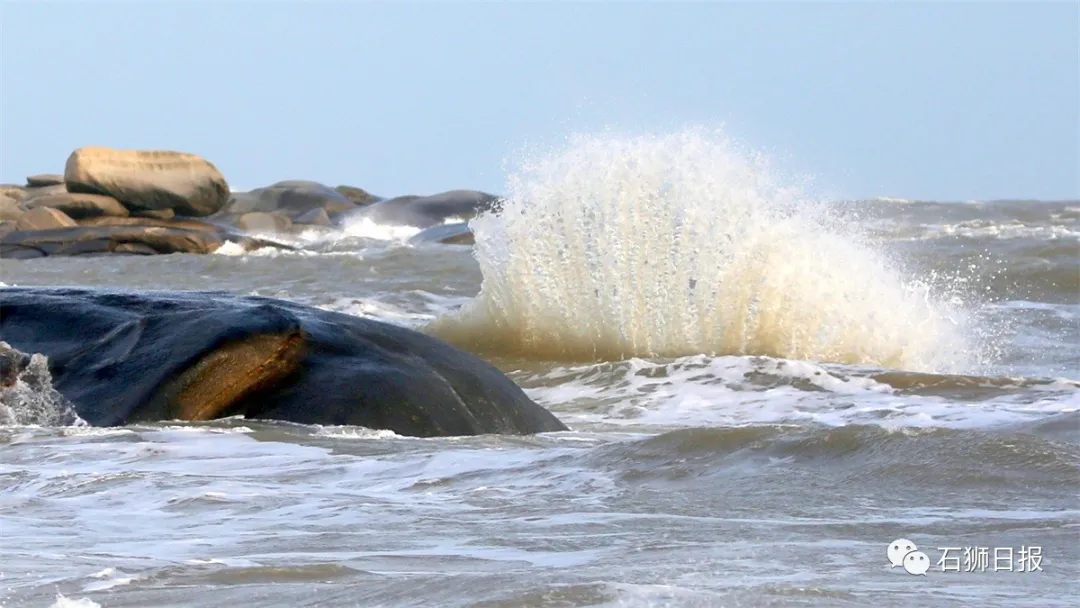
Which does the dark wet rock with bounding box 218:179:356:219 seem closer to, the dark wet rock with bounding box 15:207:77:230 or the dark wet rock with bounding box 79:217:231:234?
the dark wet rock with bounding box 79:217:231:234

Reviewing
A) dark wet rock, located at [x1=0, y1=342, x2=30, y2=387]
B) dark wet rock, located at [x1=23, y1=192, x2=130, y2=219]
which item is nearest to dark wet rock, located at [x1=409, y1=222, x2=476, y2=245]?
dark wet rock, located at [x1=23, y1=192, x2=130, y2=219]

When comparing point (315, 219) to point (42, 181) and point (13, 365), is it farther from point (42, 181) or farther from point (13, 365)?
point (13, 365)

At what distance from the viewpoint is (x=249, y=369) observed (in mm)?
5203

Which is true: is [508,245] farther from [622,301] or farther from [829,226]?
[829,226]

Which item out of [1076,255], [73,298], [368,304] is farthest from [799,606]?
[1076,255]

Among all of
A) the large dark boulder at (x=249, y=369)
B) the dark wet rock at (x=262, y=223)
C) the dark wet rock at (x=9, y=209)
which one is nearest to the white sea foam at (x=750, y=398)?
the large dark boulder at (x=249, y=369)

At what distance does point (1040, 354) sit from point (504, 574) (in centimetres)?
811

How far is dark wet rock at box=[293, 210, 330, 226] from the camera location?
3182 centimetres

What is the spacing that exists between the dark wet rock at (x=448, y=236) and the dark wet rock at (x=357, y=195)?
487 inches

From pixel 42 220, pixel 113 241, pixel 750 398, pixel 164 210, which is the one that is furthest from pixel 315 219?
pixel 750 398

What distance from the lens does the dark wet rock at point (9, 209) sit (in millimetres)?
28906

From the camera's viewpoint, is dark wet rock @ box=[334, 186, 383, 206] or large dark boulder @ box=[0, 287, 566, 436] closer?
large dark boulder @ box=[0, 287, 566, 436]

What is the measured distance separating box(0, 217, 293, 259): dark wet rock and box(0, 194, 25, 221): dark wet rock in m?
6.65

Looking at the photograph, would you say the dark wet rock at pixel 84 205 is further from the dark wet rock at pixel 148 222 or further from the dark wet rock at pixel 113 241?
the dark wet rock at pixel 113 241
